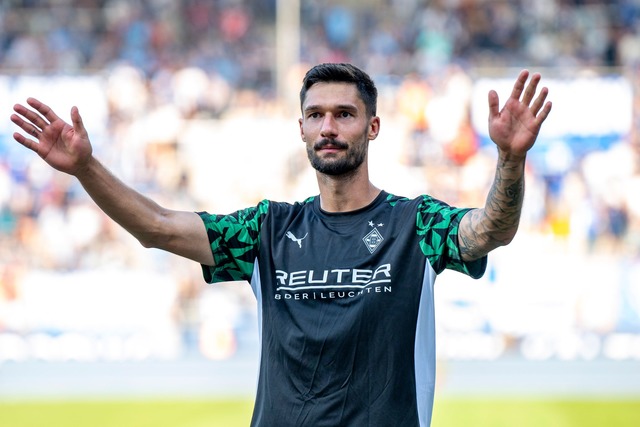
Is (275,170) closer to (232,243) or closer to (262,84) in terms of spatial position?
(262,84)

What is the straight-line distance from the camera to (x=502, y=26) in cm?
1936

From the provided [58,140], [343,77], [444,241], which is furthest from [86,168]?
[444,241]

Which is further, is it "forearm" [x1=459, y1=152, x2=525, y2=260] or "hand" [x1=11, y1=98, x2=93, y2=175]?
"hand" [x1=11, y1=98, x2=93, y2=175]

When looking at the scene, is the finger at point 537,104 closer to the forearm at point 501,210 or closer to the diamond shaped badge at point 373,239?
the forearm at point 501,210

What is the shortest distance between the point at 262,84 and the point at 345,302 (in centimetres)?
1427

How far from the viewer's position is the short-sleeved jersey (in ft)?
12.9

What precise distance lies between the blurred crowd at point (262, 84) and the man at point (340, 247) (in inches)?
421

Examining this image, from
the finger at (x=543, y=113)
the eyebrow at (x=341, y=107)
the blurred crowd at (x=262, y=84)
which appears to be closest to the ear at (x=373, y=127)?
the eyebrow at (x=341, y=107)

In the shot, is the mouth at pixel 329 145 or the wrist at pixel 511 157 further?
the mouth at pixel 329 145

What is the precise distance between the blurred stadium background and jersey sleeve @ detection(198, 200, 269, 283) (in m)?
7.53

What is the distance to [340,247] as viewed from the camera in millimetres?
4176

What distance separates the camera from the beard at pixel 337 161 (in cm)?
419

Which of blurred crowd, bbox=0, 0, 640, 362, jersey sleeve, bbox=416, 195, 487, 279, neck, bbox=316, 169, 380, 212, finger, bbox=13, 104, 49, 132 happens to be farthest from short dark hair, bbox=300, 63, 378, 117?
blurred crowd, bbox=0, 0, 640, 362

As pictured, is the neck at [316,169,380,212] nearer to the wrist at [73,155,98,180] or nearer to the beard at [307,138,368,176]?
the beard at [307,138,368,176]
